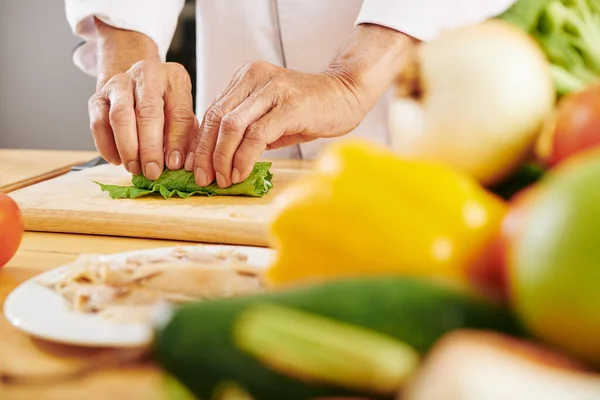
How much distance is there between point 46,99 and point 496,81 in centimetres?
413

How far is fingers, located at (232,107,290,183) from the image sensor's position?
1.42 meters

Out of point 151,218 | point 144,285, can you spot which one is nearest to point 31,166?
point 151,218

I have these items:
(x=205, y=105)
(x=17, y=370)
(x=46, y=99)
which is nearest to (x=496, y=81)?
(x=17, y=370)

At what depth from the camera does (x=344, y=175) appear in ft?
1.06

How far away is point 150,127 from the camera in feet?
4.84

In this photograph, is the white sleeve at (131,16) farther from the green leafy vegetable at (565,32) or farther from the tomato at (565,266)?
the tomato at (565,266)

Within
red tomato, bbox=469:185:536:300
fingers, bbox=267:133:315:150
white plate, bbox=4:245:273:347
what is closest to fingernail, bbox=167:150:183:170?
fingers, bbox=267:133:315:150

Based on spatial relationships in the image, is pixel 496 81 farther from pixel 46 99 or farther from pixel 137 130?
pixel 46 99

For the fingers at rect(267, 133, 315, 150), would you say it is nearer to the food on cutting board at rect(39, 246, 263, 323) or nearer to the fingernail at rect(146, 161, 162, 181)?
the fingernail at rect(146, 161, 162, 181)

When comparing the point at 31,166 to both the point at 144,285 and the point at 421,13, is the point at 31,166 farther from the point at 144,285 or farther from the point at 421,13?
the point at 144,285

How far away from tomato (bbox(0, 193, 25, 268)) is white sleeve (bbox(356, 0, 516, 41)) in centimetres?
96

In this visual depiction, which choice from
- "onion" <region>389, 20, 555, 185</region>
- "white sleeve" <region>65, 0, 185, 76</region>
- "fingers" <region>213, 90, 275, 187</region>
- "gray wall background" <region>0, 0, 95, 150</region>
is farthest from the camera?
"gray wall background" <region>0, 0, 95, 150</region>

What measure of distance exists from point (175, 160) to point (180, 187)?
81 millimetres

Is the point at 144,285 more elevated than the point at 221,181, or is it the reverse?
the point at 144,285
